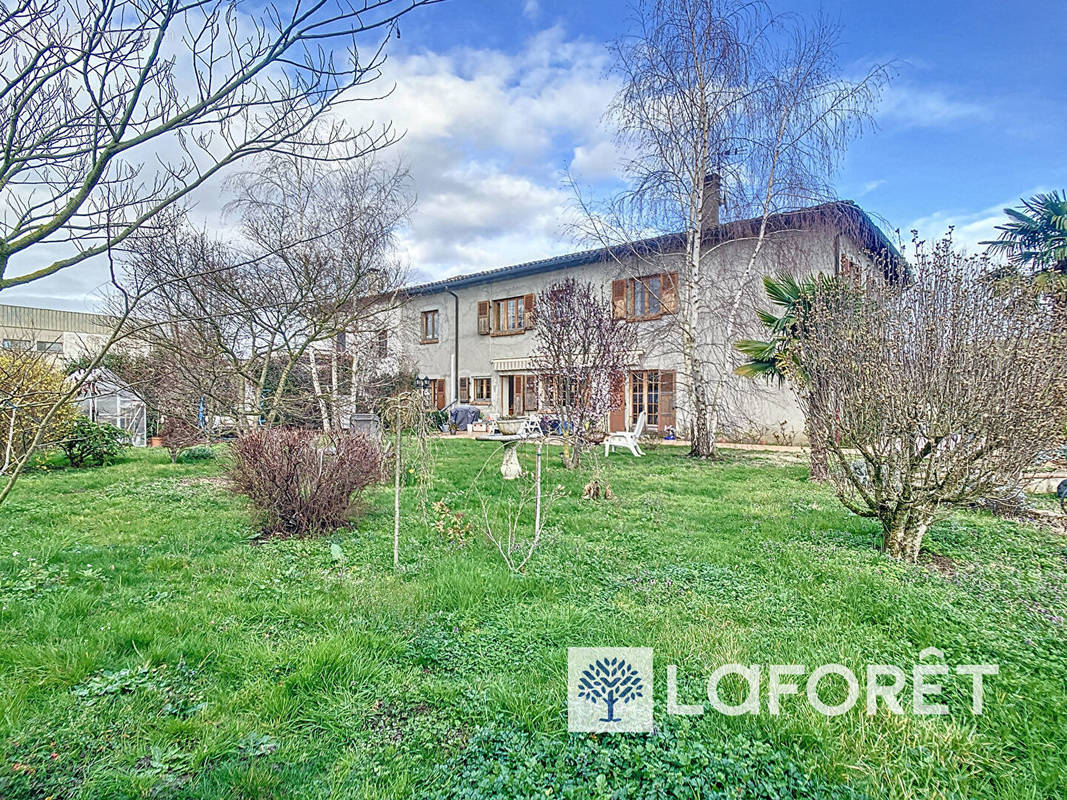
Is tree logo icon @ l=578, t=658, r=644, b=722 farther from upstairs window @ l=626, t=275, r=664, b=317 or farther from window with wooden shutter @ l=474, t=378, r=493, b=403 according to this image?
window with wooden shutter @ l=474, t=378, r=493, b=403

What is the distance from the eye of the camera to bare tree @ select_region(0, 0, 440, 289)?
1.46 metres

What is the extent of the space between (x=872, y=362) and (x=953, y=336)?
0.53 meters

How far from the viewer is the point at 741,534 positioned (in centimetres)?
493

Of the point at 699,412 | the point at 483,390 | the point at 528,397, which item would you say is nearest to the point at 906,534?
the point at 699,412

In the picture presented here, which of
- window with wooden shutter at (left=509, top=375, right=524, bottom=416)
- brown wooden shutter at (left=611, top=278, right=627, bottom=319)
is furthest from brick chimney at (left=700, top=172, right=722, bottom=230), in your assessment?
window with wooden shutter at (left=509, top=375, right=524, bottom=416)

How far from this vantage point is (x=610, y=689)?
2.35 meters

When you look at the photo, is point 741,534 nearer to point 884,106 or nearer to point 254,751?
point 254,751

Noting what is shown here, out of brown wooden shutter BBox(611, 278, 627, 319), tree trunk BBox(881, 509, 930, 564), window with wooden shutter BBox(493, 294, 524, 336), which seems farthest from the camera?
window with wooden shutter BBox(493, 294, 524, 336)

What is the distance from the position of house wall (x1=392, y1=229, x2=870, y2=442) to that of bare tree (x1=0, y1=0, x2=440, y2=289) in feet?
33.4

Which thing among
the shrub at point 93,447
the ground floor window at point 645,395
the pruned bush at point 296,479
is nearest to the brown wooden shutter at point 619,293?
the ground floor window at point 645,395

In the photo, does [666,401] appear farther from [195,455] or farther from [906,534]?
[195,455]

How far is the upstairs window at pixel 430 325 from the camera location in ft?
73.8

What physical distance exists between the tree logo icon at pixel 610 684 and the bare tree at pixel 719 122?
9067mm

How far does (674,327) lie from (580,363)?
4.31m
